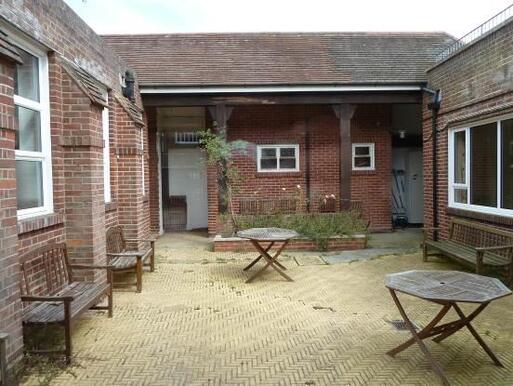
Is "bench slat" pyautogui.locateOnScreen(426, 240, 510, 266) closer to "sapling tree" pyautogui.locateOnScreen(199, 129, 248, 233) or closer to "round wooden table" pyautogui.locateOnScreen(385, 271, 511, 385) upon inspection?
"round wooden table" pyautogui.locateOnScreen(385, 271, 511, 385)

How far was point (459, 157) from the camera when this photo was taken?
876 centimetres

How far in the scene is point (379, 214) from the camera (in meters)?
12.7

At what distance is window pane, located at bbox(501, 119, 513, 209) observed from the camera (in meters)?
7.06

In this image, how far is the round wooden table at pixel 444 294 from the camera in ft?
11.6

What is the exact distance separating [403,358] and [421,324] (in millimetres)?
1001

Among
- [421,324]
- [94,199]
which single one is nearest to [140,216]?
[94,199]

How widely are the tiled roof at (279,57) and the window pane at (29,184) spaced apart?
5704mm

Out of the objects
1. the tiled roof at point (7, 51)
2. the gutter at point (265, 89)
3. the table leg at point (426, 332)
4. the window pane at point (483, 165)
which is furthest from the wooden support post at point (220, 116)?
the table leg at point (426, 332)

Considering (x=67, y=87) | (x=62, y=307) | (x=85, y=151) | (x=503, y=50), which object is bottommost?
(x=62, y=307)

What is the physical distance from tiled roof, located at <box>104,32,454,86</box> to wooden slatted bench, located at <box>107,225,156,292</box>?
4364mm

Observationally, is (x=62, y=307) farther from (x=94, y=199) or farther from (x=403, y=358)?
(x=403, y=358)

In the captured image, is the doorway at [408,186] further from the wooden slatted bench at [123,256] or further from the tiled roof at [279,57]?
the wooden slatted bench at [123,256]

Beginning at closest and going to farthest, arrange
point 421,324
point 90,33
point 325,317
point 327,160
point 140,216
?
1. point 421,324
2. point 325,317
3. point 90,33
4. point 140,216
5. point 327,160

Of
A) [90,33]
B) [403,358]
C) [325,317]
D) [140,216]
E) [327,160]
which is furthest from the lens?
[327,160]
